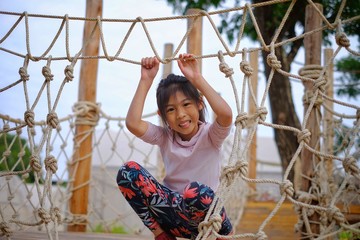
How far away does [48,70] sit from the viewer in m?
1.53

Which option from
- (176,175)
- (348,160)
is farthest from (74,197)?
(348,160)

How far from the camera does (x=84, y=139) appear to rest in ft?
8.98

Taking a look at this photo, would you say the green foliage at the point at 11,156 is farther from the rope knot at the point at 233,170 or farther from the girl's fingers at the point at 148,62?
the rope knot at the point at 233,170

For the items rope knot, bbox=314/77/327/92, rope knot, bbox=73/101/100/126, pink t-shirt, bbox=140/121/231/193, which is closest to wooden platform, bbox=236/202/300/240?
rope knot, bbox=73/101/100/126

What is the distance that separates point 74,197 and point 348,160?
1724mm

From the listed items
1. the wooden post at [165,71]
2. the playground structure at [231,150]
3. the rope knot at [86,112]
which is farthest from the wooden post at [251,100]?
the rope knot at [86,112]

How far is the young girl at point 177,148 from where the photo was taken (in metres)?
1.51

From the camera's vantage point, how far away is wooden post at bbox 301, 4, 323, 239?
82.7 inches

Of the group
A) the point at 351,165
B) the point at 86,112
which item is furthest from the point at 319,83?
the point at 86,112

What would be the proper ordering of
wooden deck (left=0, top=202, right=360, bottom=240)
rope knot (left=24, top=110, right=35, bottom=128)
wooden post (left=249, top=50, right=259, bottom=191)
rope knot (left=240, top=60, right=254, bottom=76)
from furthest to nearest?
wooden post (left=249, top=50, right=259, bottom=191) → wooden deck (left=0, top=202, right=360, bottom=240) → rope knot (left=24, top=110, right=35, bottom=128) → rope knot (left=240, top=60, right=254, bottom=76)

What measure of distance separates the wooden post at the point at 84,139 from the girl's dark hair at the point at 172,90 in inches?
45.7

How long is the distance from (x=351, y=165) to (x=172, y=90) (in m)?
0.59

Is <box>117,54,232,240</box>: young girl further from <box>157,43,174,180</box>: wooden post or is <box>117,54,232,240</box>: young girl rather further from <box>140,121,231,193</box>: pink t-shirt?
<box>157,43,174,180</box>: wooden post

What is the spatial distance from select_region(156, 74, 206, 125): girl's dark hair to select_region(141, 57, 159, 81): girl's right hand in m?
0.07
